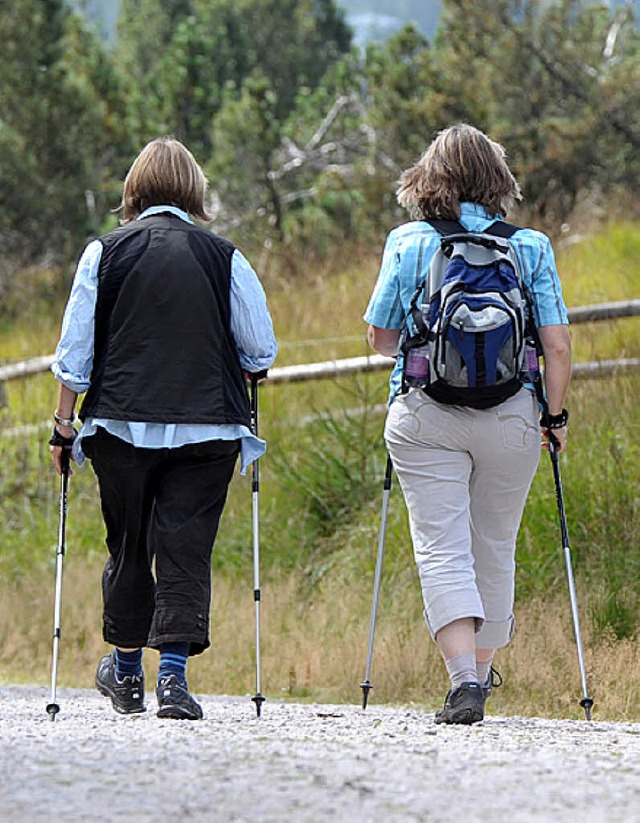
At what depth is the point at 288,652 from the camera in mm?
9289

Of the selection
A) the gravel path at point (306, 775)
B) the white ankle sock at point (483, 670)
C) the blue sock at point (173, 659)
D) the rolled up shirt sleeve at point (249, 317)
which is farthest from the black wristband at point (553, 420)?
the blue sock at point (173, 659)

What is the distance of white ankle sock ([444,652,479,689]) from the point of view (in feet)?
19.5

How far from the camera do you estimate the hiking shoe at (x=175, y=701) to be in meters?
5.94

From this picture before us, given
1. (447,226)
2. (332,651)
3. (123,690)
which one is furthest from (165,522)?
(332,651)

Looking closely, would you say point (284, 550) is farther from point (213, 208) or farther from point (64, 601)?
point (213, 208)

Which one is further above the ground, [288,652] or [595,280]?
[595,280]

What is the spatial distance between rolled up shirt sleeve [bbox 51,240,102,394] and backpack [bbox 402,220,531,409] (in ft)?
3.74

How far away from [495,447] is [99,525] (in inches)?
265

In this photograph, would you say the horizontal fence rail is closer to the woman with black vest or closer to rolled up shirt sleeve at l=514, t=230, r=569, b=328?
rolled up shirt sleeve at l=514, t=230, r=569, b=328

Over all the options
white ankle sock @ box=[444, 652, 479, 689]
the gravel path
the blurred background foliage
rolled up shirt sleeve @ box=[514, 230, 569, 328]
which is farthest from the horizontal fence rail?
the gravel path

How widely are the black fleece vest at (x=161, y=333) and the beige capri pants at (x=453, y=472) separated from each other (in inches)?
25.2

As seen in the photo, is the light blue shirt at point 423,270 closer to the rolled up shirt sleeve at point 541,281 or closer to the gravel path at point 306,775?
the rolled up shirt sleeve at point 541,281

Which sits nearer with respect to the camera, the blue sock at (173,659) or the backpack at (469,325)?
the backpack at (469,325)

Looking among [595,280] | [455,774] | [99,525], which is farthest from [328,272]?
[455,774]
